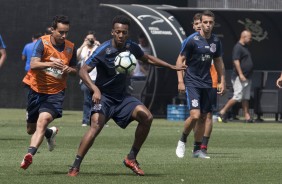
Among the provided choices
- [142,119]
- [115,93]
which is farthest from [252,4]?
[142,119]

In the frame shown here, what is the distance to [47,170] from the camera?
14570 millimetres

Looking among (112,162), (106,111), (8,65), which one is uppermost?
(106,111)

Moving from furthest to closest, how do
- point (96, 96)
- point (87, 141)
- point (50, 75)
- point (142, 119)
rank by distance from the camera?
1. point (50, 75)
2. point (142, 119)
3. point (87, 141)
4. point (96, 96)

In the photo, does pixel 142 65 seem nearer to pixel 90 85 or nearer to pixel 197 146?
pixel 197 146

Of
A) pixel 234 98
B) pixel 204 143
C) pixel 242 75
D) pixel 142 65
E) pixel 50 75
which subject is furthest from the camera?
pixel 142 65

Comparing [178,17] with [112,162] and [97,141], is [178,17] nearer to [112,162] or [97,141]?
[97,141]

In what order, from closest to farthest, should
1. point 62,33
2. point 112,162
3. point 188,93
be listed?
1. point 62,33
2. point 112,162
3. point 188,93

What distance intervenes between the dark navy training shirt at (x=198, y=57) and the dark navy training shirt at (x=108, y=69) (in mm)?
3119

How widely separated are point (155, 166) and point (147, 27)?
573 inches

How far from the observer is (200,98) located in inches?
686

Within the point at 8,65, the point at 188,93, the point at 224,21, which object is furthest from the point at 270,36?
the point at 188,93

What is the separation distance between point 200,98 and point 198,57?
25.4 inches

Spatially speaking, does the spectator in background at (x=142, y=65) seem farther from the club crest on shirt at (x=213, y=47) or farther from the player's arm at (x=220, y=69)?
the club crest on shirt at (x=213, y=47)

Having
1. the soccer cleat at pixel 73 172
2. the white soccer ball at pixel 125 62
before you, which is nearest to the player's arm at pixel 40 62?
the white soccer ball at pixel 125 62
